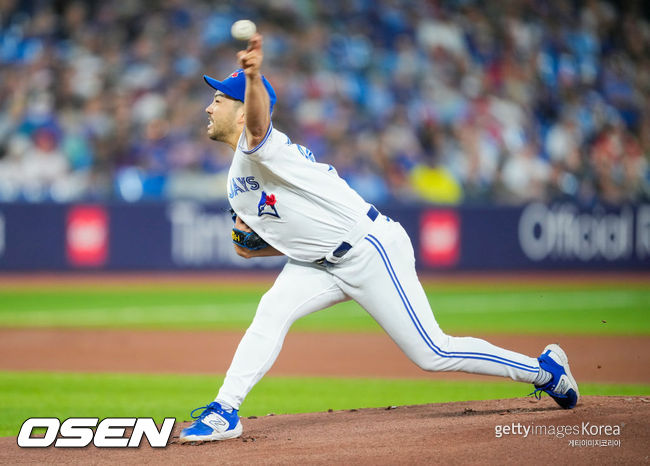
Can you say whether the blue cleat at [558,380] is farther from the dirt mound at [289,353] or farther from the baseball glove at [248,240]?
the dirt mound at [289,353]

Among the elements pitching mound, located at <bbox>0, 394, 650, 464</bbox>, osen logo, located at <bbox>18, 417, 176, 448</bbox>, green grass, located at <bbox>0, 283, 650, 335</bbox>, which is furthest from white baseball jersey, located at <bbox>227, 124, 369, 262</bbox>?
green grass, located at <bbox>0, 283, 650, 335</bbox>

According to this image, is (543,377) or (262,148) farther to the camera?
(543,377)

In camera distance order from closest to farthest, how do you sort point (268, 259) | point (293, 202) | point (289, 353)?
point (293, 202) → point (289, 353) → point (268, 259)

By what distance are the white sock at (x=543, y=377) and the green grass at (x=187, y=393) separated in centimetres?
176

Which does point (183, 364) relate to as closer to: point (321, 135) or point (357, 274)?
point (357, 274)

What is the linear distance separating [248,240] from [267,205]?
0.31 metres

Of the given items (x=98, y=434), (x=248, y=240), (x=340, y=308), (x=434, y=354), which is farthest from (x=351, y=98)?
(x=98, y=434)

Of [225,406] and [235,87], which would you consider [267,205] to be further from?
[225,406]

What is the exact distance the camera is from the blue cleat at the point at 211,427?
15.4 ft

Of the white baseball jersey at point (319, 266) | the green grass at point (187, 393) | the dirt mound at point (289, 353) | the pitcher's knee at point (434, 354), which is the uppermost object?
the white baseball jersey at point (319, 266)

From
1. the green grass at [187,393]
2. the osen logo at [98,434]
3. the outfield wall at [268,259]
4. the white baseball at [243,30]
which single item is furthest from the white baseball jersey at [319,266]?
the outfield wall at [268,259]

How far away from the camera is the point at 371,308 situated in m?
4.90

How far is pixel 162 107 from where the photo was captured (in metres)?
16.1

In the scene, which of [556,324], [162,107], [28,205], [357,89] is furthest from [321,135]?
[556,324]
